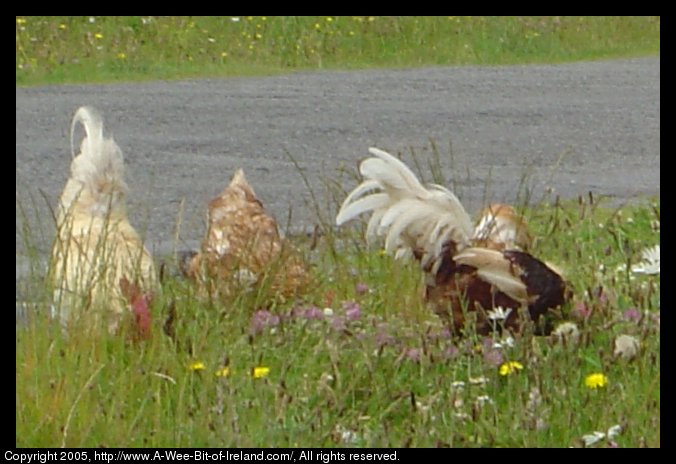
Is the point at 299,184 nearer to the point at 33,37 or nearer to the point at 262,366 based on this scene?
the point at 262,366

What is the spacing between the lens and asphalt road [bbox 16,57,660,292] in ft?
23.0

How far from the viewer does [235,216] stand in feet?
14.8

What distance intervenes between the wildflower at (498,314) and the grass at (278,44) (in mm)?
8170

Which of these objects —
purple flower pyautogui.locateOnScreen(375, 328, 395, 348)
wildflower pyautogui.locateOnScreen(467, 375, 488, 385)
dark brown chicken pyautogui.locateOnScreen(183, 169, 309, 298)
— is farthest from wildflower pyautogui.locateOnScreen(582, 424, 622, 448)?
dark brown chicken pyautogui.locateOnScreen(183, 169, 309, 298)

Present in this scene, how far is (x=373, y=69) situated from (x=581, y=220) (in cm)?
769

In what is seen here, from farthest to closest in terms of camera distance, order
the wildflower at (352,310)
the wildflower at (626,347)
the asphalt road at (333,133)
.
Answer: the asphalt road at (333,133)
the wildflower at (352,310)
the wildflower at (626,347)

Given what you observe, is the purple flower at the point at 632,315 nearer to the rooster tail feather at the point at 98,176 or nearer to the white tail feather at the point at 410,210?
the white tail feather at the point at 410,210

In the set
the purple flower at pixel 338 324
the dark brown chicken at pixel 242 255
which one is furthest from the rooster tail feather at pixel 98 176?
the purple flower at pixel 338 324

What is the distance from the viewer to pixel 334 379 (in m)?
3.47

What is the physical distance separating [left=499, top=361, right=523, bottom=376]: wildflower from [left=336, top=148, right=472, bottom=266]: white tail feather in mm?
642

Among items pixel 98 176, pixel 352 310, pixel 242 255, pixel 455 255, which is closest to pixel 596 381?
pixel 455 255

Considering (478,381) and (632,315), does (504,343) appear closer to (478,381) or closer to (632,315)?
(478,381)

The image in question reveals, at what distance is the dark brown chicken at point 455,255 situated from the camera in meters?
3.90

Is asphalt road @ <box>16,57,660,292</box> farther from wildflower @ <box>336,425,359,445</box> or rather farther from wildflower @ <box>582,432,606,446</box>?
wildflower @ <box>582,432,606,446</box>
